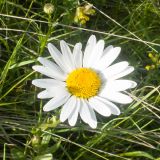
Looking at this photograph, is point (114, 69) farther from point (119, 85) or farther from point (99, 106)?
point (99, 106)

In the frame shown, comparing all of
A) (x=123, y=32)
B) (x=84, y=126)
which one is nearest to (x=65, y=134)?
(x=84, y=126)

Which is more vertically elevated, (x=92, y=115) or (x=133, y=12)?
(x=133, y=12)

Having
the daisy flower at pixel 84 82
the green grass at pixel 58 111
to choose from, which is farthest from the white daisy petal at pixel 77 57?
the green grass at pixel 58 111

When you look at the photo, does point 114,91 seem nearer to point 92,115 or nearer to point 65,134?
point 92,115

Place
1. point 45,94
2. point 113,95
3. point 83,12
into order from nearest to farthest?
point 45,94
point 113,95
point 83,12

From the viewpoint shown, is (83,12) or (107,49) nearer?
(107,49)

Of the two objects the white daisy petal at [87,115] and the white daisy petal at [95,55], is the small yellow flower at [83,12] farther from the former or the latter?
the white daisy petal at [87,115]

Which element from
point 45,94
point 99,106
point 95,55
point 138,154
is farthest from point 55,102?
point 138,154
